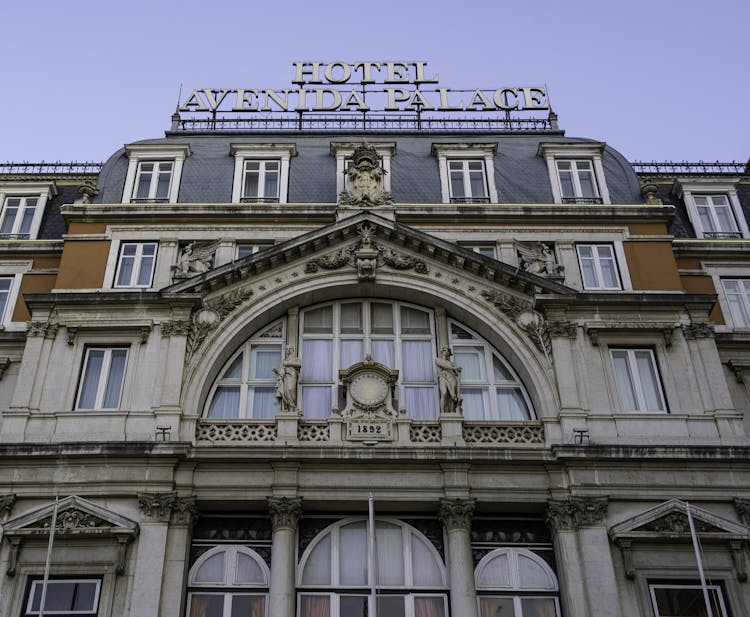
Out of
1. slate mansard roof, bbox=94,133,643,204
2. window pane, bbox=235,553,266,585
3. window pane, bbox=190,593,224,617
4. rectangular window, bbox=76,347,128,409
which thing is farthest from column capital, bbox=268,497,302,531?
slate mansard roof, bbox=94,133,643,204

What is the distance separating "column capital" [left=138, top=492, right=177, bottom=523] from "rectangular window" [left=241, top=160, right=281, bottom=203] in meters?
12.5

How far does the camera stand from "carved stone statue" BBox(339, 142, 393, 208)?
31.9 metres

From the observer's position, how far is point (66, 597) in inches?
933

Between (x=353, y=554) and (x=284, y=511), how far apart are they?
251 cm

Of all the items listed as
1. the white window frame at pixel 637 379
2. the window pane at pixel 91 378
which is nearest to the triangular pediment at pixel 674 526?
the white window frame at pixel 637 379

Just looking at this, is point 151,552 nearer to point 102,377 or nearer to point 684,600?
point 102,377

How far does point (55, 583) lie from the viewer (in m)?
23.9

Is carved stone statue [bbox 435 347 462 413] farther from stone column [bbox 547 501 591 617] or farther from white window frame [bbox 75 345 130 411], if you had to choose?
white window frame [bbox 75 345 130 411]

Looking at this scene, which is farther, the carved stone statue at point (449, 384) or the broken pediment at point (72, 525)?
the carved stone statue at point (449, 384)

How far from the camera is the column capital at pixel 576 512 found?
24.7m

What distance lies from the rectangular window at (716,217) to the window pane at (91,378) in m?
22.8

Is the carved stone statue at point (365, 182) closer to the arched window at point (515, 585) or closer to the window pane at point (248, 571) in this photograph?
the window pane at point (248, 571)

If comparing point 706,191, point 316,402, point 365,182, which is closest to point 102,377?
point 316,402

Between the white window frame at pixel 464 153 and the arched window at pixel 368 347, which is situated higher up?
the white window frame at pixel 464 153
